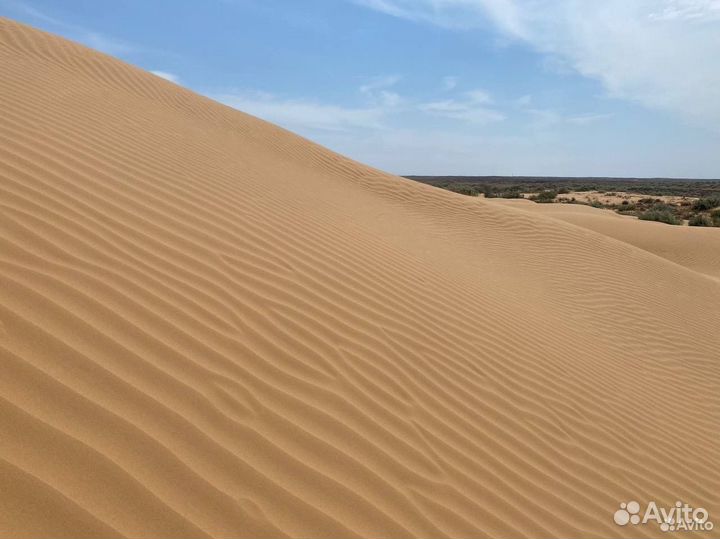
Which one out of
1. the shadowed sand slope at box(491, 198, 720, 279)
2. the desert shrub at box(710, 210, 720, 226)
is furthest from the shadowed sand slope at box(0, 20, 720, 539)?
the desert shrub at box(710, 210, 720, 226)

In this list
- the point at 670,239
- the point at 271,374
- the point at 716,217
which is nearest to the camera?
the point at 271,374

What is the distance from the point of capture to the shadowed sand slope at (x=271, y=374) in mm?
1946

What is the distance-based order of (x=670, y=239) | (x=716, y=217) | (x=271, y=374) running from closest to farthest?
(x=271, y=374) < (x=670, y=239) < (x=716, y=217)

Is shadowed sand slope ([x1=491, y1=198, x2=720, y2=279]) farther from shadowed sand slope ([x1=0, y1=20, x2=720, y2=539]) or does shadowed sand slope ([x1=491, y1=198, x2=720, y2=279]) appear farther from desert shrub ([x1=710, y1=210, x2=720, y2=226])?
shadowed sand slope ([x1=0, y1=20, x2=720, y2=539])

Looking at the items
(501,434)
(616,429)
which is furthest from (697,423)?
(501,434)

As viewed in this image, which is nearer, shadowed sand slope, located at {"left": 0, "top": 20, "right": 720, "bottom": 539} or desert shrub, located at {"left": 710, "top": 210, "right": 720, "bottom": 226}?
shadowed sand slope, located at {"left": 0, "top": 20, "right": 720, "bottom": 539}

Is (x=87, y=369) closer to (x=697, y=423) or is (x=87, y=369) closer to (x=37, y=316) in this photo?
(x=37, y=316)

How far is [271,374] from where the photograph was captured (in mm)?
2695

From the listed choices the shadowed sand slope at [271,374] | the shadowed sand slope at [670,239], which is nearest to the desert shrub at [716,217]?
the shadowed sand slope at [670,239]

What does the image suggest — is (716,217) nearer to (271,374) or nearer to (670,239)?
(670,239)

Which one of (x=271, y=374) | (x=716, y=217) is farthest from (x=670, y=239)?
(x=271, y=374)

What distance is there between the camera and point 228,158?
670 cm

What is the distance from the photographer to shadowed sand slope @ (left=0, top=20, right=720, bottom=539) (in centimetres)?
195

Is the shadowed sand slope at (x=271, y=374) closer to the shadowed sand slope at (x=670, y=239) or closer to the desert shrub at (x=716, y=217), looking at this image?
the shadowed sand slope at (x=670, y=239)
